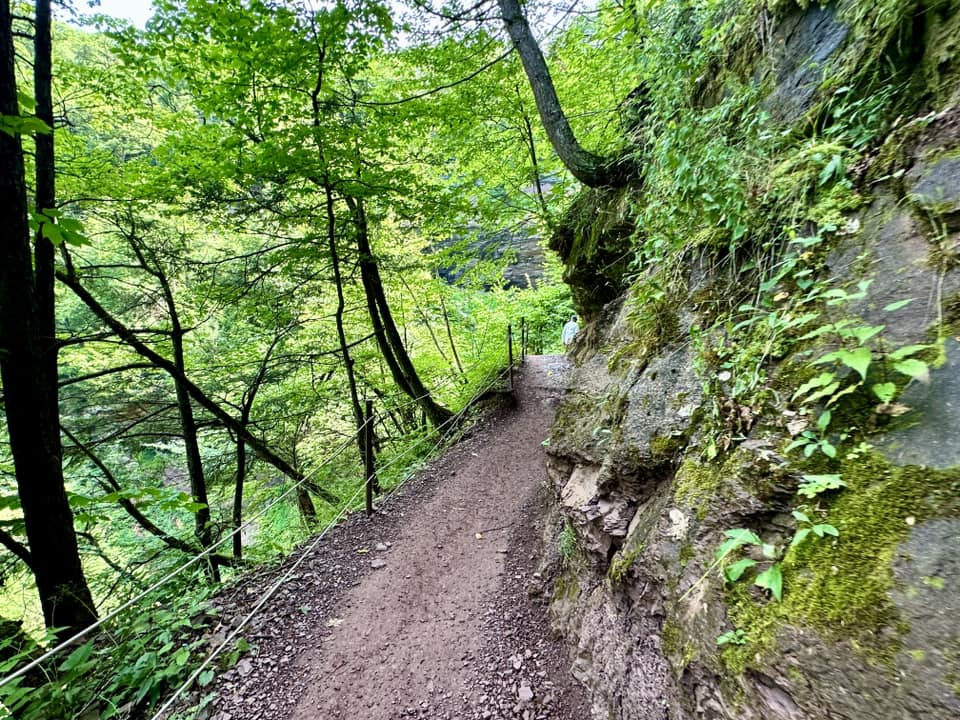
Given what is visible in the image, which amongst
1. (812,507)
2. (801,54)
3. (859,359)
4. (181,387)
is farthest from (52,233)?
(181,387)

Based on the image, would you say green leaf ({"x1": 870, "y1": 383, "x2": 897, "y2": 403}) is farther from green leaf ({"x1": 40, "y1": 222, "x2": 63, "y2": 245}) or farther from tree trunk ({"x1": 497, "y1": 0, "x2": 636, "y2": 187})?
tree trunk ({"x1": 497, "y1": 0, "x2": 636, "y2": 187})

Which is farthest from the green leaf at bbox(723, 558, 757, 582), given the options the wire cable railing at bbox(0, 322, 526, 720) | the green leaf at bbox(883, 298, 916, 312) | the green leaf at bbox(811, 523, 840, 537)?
the wire cable railing at bbox(0, 322, 526, 720)

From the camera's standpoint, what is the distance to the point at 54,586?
3555 millimetres

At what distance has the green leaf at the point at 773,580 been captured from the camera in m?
1.46

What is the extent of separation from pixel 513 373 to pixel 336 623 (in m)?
6.43

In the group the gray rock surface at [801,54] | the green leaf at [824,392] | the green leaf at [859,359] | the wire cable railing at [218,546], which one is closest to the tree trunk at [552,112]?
the gray rock surface at [801,54]

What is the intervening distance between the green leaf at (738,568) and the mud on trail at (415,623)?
6.29 feet

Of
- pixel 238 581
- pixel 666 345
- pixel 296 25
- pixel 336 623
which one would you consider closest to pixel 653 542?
pixel 666 345

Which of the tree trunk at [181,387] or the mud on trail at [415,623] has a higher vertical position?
the tree trunk at [181,387]

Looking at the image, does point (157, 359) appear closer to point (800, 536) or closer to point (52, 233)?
point (52, 233)

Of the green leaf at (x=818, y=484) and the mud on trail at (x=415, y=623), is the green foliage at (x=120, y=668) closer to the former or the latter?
the mud on trail at (x=415, y=623)

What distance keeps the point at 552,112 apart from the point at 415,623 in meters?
6.13

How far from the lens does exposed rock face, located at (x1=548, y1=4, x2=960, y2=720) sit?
1.20 meters

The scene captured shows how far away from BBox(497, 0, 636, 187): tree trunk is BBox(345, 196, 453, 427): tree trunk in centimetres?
339
